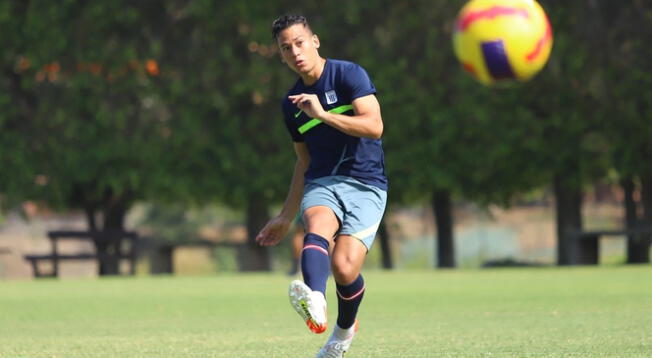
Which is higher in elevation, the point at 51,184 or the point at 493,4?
the point at 493,4

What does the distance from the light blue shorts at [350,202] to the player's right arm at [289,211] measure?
273mm

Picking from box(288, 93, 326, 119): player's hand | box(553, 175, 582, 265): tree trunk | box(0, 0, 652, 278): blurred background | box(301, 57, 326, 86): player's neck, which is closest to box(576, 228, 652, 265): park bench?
box(0, 0, 652, 278): blurred background

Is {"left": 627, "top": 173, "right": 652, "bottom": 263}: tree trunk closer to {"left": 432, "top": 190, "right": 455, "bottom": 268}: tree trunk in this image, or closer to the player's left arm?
{"left": 432, "top": 190, "right": 455, "bottom": 268}: tree trunk

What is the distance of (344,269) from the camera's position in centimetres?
691

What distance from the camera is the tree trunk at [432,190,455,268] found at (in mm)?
25781

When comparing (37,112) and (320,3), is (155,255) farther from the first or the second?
(320,3)

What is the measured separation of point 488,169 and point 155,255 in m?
8.08

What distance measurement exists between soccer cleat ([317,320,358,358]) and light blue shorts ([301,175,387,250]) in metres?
0.53

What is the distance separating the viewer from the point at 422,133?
24594mm

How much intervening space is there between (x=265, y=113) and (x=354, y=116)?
1829 cm

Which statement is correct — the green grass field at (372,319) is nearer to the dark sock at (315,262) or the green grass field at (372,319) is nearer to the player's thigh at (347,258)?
the player's thigh at (347,258)

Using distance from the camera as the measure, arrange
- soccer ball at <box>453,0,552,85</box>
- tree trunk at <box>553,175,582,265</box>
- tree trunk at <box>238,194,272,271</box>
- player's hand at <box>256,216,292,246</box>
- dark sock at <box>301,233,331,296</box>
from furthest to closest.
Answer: tree trunk at <box>238,194,272,271</box> → tree trunk at <box>553,175,582,265</box> → soccer ball at <box>453,0,552,85</box> → player's hand at <box>256,216,292,246</box> → dark sock at <box>301,233,331,296</box>

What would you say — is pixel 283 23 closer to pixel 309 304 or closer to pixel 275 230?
pixel 275 230

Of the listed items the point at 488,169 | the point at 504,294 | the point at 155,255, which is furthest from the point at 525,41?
the point at 155,255
